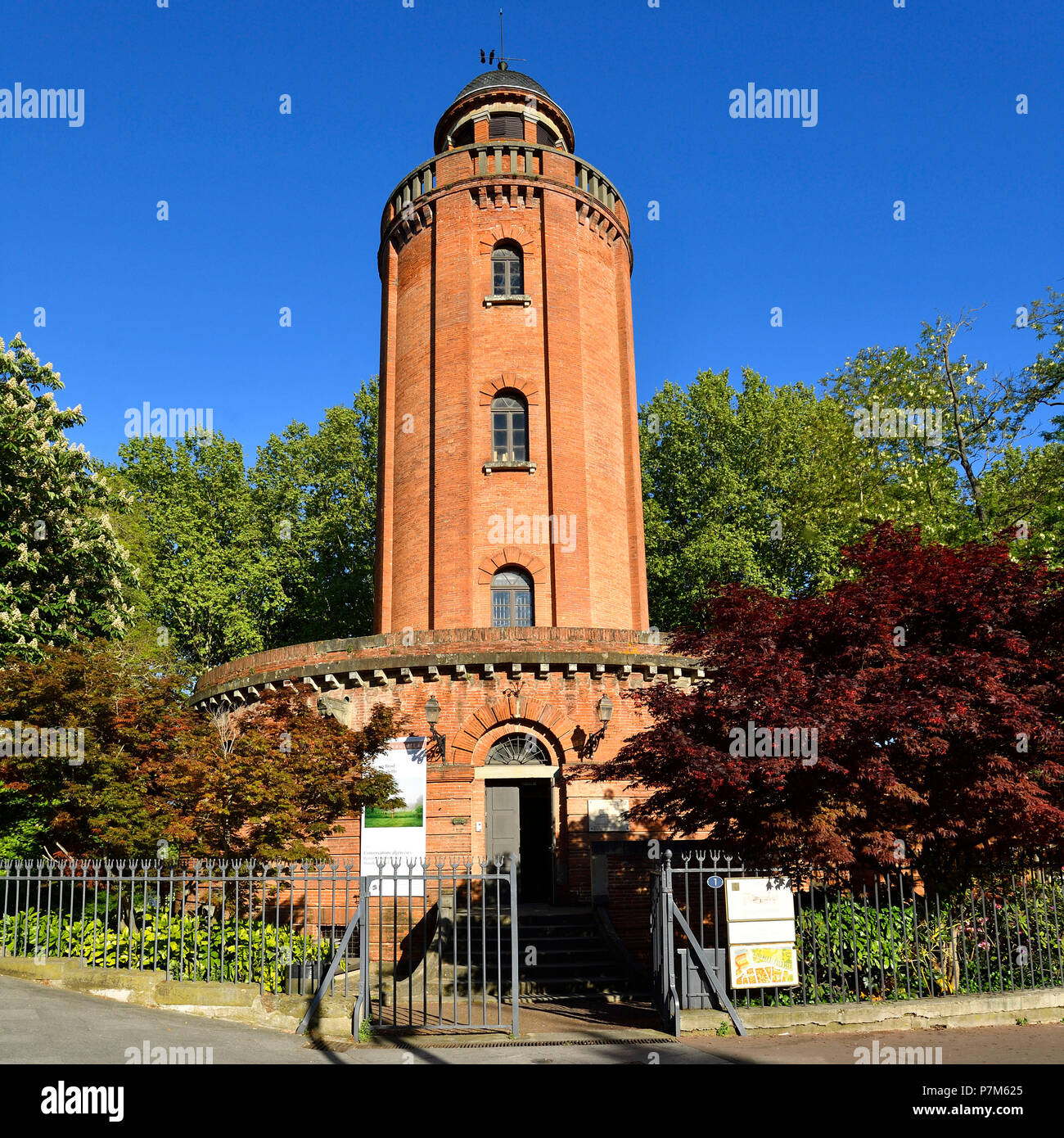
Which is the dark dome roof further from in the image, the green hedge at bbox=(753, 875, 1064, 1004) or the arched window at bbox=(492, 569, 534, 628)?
the green hedge at bbox=(753, 875, 1064, 1004)

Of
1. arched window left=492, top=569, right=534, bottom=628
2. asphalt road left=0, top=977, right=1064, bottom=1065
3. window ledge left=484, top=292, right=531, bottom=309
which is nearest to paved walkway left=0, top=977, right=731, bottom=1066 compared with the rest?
asphalt road left=0, top=977, right=1064, bottom=1065

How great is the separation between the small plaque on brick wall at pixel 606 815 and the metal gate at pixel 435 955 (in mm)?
2021

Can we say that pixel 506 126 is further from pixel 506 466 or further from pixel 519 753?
pixel 519 753

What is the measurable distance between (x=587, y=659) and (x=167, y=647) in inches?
791

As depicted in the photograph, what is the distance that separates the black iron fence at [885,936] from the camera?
34.5 feet

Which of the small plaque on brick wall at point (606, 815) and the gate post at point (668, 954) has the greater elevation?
the small plaque on brick wall at point (606, 815)

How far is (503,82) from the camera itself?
26.2m

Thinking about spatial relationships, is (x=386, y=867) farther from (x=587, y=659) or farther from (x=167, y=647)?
(x=167, y=647)

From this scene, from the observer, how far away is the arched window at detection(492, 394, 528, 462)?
74.3 feet

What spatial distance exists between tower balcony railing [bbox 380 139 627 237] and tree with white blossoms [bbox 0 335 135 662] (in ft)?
35.3

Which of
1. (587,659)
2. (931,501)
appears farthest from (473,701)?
(931,501)

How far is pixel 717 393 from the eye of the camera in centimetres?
3522

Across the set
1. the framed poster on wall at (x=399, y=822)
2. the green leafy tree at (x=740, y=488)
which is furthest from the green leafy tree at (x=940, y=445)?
the framed poster on wall at (x=399, y=822)

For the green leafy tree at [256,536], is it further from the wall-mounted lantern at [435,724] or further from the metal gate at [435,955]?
the metal gate at [435,955]
